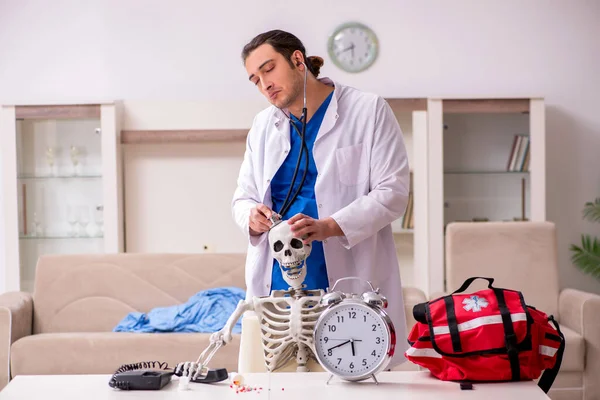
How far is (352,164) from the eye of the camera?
1966 mm

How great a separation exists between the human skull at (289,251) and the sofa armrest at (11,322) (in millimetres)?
2386

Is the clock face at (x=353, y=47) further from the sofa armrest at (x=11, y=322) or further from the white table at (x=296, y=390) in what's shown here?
the white table at (x=296, y=390)

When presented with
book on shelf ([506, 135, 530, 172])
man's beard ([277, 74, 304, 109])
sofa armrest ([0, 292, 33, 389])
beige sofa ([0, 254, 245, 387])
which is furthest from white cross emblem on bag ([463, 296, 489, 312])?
book on shelf ([506, 135, 530, 172])

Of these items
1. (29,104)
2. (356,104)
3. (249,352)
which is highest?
(29,104)

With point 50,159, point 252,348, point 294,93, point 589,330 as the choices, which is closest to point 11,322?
point 50,159

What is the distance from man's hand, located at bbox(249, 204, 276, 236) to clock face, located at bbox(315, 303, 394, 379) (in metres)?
0.35

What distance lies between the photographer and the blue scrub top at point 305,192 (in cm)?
194

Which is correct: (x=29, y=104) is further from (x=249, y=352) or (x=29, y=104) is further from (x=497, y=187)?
(x=249, y=352)

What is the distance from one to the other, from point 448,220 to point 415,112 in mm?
684

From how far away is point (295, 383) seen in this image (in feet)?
5.07

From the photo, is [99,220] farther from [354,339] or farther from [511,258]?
[354,339]

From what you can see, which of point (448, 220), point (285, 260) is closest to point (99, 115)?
point (448, 220)

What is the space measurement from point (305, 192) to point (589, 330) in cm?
223

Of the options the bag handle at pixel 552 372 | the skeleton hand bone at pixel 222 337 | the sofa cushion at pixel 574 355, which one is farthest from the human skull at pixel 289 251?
the sofa cushion at pixel 574 355
